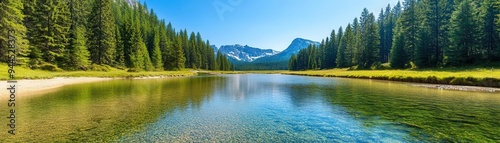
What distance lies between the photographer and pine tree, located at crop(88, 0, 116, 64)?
→ 6131 cm

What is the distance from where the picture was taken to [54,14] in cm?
4931

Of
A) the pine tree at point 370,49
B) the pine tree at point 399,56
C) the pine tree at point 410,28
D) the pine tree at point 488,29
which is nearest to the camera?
the pine tree at point 488,29

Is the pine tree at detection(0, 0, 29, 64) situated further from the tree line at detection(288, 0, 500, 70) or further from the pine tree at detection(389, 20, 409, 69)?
the pine tree at detection(389, 20, 409, 69)

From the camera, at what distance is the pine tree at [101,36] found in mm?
61312

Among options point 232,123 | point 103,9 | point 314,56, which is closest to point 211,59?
point 314,56

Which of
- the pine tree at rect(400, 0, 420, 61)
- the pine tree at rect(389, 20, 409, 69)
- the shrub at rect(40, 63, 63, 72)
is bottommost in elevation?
the shrub at rect(40, 63, 63, 72)

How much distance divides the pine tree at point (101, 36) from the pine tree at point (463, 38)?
7853 centimetres

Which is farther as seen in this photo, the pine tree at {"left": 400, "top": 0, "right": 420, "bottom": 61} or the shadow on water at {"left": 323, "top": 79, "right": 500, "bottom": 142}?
the pine tree at {"left": 400, "top": 0, "right": 420, "bottom": 61}

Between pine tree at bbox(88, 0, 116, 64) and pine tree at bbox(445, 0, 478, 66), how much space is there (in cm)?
7853

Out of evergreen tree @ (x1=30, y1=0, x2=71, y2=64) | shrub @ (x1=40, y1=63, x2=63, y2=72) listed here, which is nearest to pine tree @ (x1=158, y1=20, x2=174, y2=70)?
evergreen tree @ (x1=30, y1=0, x2=71, y2=64)

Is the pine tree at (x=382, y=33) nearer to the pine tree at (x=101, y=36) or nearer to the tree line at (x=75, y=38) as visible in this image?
the tree line at (x=75, y=38)

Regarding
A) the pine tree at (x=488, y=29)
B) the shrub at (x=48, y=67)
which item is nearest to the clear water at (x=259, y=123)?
the shrub at (x=48, y=67)

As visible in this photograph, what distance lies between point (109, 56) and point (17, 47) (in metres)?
29.8

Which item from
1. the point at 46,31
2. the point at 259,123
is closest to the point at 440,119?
the point at 259,123
